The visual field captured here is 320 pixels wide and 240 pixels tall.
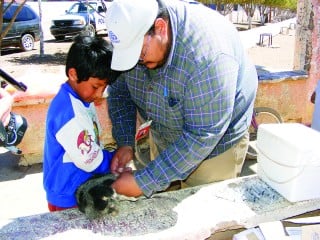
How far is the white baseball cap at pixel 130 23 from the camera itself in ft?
5.56

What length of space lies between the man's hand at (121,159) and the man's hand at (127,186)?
24 cm

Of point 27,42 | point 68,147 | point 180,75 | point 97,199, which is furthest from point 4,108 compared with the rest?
point 27,42

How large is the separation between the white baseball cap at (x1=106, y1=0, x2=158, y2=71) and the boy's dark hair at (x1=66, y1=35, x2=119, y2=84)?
0.90 ft

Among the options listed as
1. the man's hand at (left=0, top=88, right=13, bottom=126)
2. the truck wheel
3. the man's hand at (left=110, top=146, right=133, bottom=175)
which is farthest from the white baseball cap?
the truck wheel

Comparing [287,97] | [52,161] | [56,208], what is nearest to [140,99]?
[52,161]

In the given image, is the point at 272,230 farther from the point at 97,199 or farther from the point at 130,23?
the point at 130,23

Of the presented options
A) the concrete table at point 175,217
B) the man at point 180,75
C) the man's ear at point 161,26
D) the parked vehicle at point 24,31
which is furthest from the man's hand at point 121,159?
the parked vehicle at point 24,31

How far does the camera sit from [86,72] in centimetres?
202

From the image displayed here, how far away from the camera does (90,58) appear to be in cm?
201

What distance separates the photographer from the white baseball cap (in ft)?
5.56

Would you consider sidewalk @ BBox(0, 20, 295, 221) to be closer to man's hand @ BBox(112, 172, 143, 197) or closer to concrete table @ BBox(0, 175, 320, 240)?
concrete table @ BBox(0, 175, 320, 240)

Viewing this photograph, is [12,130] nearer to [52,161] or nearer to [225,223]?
[52,161]

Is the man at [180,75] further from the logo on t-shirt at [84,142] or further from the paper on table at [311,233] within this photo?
the paper on table at [311,233]

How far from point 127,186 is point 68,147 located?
0.32m
